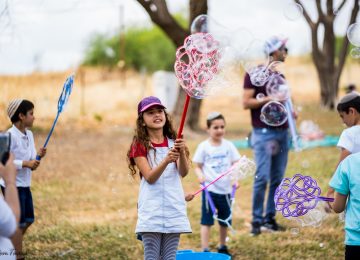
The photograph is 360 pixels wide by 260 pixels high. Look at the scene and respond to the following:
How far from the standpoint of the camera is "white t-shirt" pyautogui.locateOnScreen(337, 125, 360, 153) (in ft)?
12.9

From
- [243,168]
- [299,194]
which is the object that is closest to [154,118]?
[299,194]

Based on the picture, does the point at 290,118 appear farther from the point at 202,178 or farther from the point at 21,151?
the point at 21,151

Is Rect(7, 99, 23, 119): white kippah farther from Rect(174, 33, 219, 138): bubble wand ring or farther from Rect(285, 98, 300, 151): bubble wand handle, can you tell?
Rect(285, 98, 300, 151): bubble wand handle

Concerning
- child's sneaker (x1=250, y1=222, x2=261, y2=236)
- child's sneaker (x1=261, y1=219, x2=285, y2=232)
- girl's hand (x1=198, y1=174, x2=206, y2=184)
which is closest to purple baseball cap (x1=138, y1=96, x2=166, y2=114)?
girl's hand (x1=198, y1=174, x2=206, y2=184)

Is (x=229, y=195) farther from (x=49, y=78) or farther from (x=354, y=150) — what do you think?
(x=49, y=78)

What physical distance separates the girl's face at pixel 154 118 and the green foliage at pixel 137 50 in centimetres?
4424

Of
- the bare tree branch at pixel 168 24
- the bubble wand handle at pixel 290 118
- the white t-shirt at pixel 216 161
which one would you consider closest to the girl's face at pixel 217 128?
the white t-shirt at pixel 216 161

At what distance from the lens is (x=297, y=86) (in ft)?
117

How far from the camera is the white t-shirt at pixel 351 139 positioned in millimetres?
3931

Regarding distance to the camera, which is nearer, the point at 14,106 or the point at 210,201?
the point at 14,106

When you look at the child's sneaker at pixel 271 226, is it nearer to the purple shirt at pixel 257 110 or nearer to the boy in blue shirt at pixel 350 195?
the purple shirt at pixel 257 110

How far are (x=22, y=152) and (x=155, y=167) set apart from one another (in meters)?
1.14

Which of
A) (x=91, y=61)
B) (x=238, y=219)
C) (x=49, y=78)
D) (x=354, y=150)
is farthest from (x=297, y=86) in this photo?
(x=354, y=150)

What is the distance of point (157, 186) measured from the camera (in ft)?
12.2
